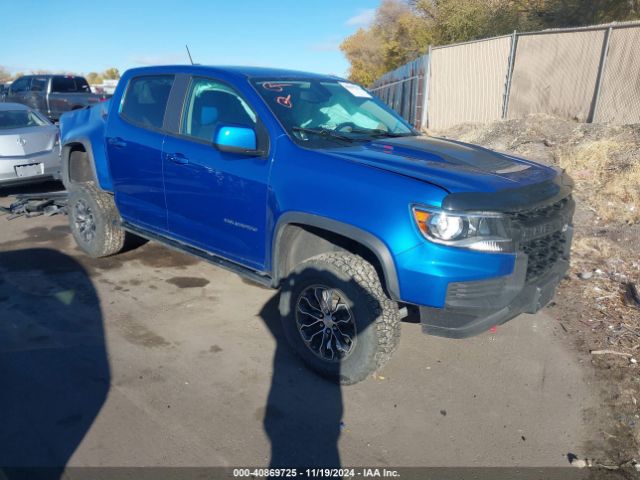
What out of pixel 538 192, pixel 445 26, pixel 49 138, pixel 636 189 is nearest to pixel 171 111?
pixel 538 192

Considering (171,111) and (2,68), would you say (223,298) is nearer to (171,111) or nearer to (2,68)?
(171,111)

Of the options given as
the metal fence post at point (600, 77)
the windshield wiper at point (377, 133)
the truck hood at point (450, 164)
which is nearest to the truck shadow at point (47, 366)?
the truck hood at point (450, 164)

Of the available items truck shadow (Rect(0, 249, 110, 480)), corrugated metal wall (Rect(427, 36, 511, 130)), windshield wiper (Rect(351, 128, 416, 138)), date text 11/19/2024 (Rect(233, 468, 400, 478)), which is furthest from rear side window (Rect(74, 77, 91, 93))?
date text 11/19/2024 (Rect(233, 468, 400, 478))

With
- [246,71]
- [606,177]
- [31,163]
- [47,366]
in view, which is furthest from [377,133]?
[31,163]

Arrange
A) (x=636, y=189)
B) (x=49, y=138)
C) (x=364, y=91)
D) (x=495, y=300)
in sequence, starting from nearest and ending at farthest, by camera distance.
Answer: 1. (x=495, y=300)
2. (x=364, y=91)
3. (x=636, y=189)
4. (x=49, y=138)

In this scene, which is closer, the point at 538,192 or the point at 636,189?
the point at 538,192

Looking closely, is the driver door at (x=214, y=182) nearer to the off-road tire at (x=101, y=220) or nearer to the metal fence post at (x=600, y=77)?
the off-road tire at (x=101, y=220)

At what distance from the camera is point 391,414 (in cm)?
319

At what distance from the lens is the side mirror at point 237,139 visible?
3.50 meters

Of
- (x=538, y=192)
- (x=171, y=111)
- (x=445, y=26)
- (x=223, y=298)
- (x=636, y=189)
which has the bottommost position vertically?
(x=223, y=298)

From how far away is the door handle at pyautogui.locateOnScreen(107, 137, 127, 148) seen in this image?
185 inches

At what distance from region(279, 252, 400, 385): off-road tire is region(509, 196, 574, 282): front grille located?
0.85 meters

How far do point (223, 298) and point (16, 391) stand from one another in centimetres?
188

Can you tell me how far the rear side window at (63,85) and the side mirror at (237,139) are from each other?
1507 centimetres
